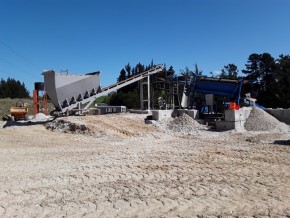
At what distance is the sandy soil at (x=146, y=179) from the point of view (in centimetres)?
525

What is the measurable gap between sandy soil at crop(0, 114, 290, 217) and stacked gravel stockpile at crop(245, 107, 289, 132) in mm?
3688

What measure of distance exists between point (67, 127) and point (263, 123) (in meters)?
10.0

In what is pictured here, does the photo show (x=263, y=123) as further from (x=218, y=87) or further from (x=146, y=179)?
(x=146, y=179)

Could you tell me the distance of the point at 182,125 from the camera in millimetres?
17719

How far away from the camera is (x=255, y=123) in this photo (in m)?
17.3

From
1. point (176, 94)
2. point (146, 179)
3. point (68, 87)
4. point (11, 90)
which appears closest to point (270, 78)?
point (176, 94)

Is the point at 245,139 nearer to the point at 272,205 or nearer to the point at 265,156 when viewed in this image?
the point at 265,156

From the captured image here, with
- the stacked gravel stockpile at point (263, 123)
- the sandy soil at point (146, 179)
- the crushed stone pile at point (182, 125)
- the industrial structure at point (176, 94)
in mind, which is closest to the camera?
A: the sandy soil at point (146, 179)

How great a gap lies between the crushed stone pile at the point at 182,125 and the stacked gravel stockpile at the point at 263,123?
7.76 ft

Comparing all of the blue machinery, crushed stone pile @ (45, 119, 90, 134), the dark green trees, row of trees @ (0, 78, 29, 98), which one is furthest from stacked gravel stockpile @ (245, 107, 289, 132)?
row of trees @ (0, 78, 29, 98)

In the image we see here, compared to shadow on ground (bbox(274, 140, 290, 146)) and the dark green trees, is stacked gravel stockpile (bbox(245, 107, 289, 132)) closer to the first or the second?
shadow on ground (bbox(274, 140, 290, 146))

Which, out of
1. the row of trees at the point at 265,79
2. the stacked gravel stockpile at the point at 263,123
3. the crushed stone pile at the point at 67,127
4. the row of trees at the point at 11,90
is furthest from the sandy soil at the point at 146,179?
the row of trees at the point at 11,90

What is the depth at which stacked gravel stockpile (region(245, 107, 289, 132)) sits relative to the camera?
661 inches

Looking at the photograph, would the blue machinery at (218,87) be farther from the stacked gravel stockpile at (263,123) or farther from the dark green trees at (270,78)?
the dark green trees at (270,78)
